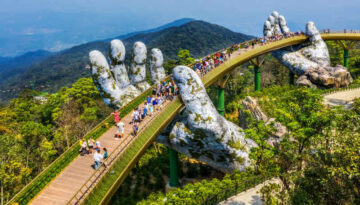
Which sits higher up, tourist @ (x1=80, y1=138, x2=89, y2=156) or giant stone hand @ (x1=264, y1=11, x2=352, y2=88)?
giant stone hand @ (x1=264, y1=11, x2=352, y2=88)

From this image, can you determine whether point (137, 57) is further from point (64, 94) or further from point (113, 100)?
point (64, 94)

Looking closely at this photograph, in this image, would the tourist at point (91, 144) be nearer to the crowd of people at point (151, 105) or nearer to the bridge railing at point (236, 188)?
the crowd of people at point (151, 105)

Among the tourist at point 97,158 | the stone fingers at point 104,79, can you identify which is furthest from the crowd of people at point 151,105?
the stone fingers at point 104,79

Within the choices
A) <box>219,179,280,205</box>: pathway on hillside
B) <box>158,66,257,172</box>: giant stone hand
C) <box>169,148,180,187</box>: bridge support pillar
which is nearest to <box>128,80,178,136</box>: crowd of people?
<box>158,66,257,172</box>: giant stone hand

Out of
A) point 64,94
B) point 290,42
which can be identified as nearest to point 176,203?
point 290,42

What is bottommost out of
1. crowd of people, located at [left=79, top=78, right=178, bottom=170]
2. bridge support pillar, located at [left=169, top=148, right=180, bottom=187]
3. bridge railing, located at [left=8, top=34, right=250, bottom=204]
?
bridge support pillar, located at [left=169, top=148, right=180, bottom=187]

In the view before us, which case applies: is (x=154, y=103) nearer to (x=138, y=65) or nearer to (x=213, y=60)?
(x=138, y=65)

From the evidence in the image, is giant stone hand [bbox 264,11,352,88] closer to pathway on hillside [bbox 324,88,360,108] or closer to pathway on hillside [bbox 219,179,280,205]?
pathway on hillside [bbox 324,88,360,108]
